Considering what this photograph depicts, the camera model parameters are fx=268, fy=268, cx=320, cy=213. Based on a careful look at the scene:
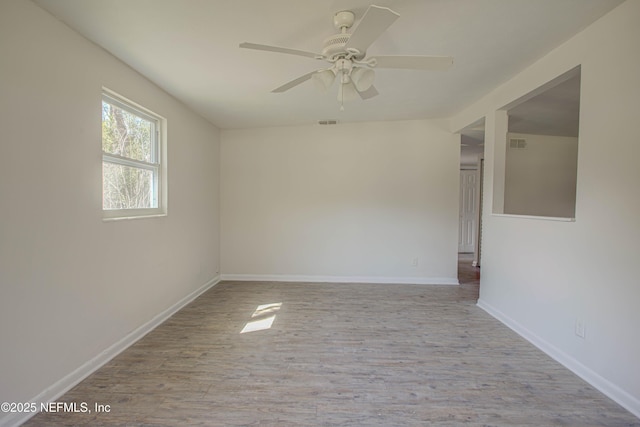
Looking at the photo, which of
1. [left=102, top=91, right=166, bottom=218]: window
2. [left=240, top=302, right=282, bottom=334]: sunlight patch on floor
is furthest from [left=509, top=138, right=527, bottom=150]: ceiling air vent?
[left=102, top=91, right=166, bottom=218]: window

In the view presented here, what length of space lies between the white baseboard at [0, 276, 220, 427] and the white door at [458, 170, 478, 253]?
631 cm

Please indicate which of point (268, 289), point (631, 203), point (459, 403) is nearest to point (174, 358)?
point (268, 289)

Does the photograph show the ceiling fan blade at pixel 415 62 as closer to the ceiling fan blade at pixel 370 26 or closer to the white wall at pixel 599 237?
the ceiling fan blade at pixel 370 26

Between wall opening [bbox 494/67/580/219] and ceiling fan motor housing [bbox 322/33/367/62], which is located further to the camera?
wall opening [bbox 494/67/580/219]

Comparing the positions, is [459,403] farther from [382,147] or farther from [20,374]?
[382,147]

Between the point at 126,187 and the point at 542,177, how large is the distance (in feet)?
18.5

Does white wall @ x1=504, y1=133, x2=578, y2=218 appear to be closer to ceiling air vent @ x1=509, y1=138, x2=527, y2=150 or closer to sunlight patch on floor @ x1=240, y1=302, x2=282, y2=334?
ceiling air vent @ x1=509, y1=138, x2=527, y2=150

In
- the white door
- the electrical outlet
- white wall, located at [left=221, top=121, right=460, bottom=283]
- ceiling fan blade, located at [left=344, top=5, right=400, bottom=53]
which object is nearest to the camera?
ceiling fan blade, located at [left=344, top=5, right=400, bottom=53]

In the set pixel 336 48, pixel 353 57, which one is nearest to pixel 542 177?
pixel 353 57

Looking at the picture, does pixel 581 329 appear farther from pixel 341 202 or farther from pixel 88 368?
pixel 88 368

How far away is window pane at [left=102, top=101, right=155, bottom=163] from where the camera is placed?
2225 mm

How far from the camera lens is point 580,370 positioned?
76.9 inches

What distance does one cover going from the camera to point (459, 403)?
1.68 meters

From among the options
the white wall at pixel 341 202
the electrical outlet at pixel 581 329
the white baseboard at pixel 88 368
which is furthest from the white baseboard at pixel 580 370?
the white baseboard at pixel 88 368
